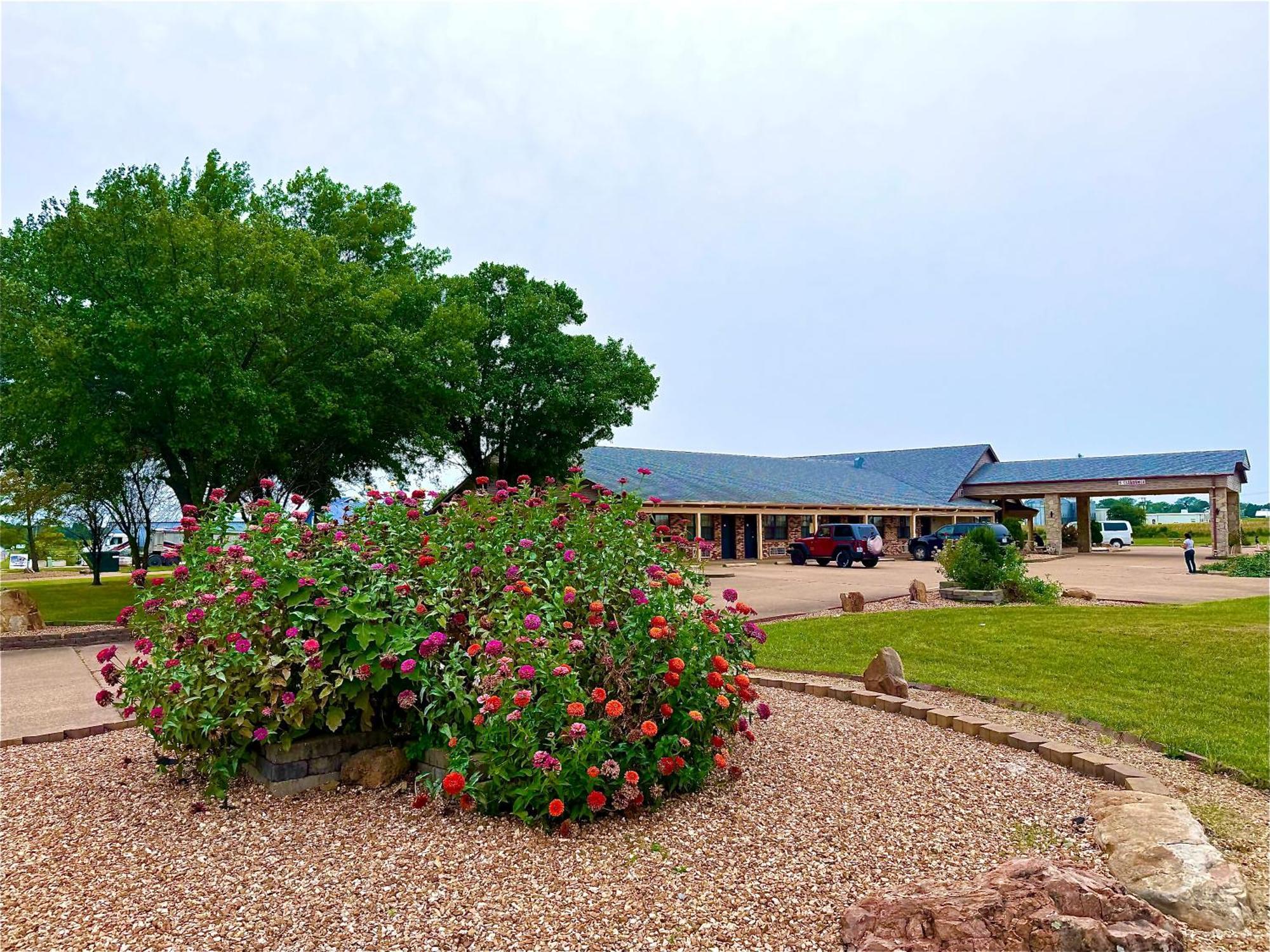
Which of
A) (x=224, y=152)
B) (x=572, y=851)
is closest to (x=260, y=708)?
(x=572, y=851)

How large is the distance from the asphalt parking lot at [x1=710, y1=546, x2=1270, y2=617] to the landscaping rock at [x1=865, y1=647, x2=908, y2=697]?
6.49 meters

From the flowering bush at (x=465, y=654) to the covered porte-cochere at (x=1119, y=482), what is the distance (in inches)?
1382

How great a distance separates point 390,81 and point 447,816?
8.21 metres

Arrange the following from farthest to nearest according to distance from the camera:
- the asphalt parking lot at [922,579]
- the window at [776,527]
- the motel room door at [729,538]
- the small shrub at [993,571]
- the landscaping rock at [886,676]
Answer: the window at [776,527], the motel room door at [729,538], the asphalt parking lot at [922,579], the small shrub at [993,571], the landscaping rock at [886,676]

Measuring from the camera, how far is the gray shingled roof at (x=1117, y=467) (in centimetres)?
3262

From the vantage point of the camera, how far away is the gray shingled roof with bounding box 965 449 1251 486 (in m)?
32.6

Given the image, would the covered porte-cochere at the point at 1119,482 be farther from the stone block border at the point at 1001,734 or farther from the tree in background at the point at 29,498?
the tree in background at the point at 29,498

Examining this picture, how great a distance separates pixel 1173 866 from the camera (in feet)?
10.6

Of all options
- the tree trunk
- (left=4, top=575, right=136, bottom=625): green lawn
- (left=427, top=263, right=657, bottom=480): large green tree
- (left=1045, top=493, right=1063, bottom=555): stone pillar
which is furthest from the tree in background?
(left=1045, top=493, right=1063, bottom=555): stone pillar

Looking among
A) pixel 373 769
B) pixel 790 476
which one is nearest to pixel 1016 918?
pixel 373 769

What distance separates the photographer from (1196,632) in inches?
389

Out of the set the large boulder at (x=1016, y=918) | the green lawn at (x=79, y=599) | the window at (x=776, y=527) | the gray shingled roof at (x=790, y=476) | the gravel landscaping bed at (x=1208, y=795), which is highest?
the gray shingled roof at (x=790, y=476)

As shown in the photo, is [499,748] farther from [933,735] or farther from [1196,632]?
[1196,632]

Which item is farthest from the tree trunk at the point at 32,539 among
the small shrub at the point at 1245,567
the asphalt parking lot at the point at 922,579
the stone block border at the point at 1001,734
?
the small shrub at the point at 1245,567
